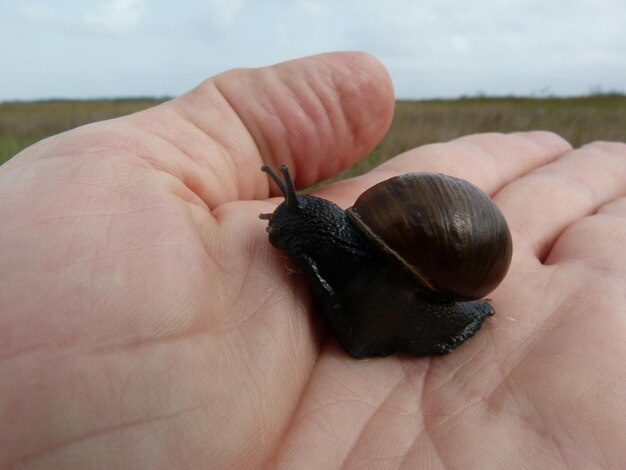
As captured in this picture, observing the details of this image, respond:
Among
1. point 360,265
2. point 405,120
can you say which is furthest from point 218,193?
point 405,120

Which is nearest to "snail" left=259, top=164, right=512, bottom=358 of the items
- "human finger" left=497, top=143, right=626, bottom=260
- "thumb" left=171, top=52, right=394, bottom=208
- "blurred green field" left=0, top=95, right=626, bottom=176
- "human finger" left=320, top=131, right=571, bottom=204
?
"thumb" left=171, top=52, right=394, bottom=208

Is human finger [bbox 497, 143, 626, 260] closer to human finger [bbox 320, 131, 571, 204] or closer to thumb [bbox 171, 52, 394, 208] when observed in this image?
human finger [bbox 320, 131, 571, 204]

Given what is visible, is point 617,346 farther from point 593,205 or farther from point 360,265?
point 593,205

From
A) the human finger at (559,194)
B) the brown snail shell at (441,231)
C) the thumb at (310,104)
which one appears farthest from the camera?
the human finger at (559,194)

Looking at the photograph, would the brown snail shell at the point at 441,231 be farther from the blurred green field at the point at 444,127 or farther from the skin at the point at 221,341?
the blurred green field at the point at 444,127

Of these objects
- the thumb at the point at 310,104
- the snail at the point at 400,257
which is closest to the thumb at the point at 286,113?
the thumb at the point at 310,104

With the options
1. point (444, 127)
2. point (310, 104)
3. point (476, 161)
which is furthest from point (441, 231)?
point (444, 127)
